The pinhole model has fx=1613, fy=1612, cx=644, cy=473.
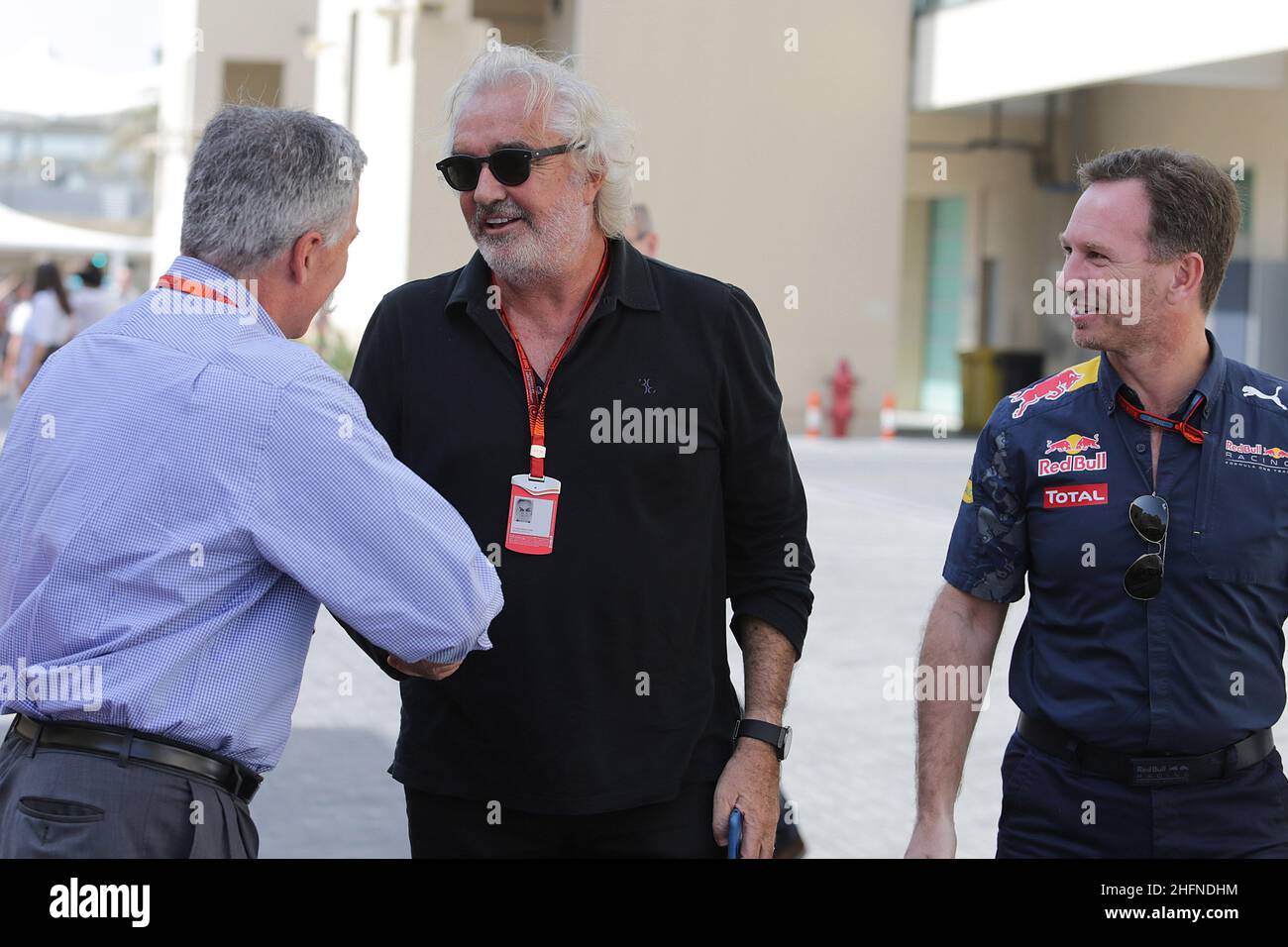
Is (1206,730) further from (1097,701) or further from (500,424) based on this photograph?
(500,424)

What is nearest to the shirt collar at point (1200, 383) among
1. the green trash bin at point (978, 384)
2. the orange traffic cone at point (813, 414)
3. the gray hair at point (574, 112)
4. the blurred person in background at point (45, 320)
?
the gray hair at point (574, 112)

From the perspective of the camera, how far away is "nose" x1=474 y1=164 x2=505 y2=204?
287cm

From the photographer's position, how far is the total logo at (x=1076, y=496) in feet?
9.40

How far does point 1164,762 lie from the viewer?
277 centimetres

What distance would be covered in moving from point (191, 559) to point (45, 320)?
49.0 ft

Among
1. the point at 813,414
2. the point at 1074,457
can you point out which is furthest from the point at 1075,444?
the point at 813,414

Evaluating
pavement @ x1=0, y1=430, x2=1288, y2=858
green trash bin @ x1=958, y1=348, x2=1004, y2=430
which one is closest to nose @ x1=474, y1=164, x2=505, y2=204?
pavement @ x1=0, y1=430, x2=1288, y2=858

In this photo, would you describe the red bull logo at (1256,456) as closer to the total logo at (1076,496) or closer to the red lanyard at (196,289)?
the total logo at (1076,496)

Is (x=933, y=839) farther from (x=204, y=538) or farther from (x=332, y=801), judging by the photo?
(x=332, y=801)

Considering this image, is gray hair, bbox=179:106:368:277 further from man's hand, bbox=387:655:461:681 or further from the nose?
man's hand, bbox=387:655:461:681

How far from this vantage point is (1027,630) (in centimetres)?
301

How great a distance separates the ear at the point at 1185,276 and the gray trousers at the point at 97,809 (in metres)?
1.85
